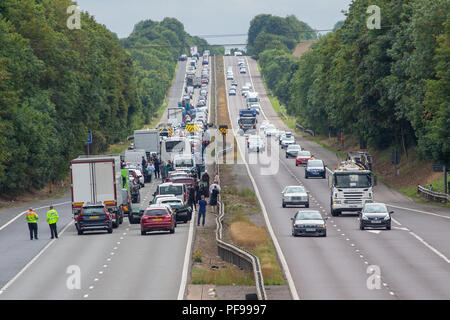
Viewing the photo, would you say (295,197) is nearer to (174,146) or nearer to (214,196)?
(214,196)

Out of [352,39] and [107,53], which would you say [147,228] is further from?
[107,53]

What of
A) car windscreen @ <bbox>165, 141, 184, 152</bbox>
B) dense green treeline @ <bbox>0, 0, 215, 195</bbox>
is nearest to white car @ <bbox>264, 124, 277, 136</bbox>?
dense green treeline @ <bbox>0, 0, 215, 195</bbox>

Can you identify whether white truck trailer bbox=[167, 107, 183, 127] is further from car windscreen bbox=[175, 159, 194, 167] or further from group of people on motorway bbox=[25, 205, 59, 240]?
group of people on motorway bbox=[25, 205, 59, 240]

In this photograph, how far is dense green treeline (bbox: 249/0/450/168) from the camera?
6462cm

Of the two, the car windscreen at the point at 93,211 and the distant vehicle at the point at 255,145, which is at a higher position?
the car windscreen at the point at 93,211

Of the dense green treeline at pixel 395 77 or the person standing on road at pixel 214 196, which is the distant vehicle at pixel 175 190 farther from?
the dense green treeline at pixel 395 77

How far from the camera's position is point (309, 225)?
47.1 meters

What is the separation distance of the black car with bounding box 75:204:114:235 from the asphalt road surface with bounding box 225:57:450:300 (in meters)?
8.54

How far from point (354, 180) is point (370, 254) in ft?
52.6

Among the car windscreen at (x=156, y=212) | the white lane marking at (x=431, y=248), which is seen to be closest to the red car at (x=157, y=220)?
the car windscreen at (x=156, y=212)

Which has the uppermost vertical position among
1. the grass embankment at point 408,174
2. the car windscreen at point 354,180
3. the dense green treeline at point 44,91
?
the dense green treeline at point 44,91

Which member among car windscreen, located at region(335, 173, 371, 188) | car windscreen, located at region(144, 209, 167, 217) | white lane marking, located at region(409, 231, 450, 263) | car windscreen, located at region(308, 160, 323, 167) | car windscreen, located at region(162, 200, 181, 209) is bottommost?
car windscreen, located at region(308, 160, 323, 167)

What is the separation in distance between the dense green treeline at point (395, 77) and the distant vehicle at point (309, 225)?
18.0 m

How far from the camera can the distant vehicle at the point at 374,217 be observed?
4919 cm
